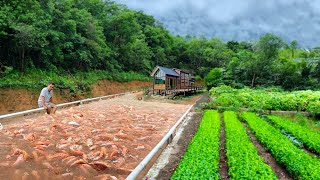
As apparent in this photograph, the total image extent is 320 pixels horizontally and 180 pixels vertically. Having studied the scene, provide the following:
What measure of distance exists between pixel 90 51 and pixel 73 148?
69.0ft

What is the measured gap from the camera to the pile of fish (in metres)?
5.54

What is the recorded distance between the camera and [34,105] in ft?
54.9

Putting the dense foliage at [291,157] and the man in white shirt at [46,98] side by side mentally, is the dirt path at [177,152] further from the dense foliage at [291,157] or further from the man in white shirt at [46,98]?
the man in white shirt at [46,98]

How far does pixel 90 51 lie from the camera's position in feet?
86.9

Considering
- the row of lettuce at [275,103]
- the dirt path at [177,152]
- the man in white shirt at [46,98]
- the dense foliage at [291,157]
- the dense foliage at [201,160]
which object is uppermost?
the man in white shirt at [46,98]

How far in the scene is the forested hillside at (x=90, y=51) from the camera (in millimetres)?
17141

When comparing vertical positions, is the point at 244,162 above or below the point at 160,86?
below

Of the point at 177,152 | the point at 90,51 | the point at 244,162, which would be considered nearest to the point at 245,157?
the point at 244,162

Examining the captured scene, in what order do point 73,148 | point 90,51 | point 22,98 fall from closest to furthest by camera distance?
1. point 73,148
2. point 22,98
3. point 90,51

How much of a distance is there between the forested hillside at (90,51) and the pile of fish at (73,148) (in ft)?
28.9

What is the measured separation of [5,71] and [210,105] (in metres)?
14.5

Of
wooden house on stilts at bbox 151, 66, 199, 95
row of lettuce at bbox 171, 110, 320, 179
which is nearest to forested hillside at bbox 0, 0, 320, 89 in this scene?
wooden house on stilts at bbox 151, 66, 199, 95

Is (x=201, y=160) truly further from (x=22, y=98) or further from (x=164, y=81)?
(x=164, y=81)

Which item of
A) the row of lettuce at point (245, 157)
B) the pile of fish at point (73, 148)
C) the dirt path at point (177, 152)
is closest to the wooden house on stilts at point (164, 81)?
the dirt path at point (177, 152)
